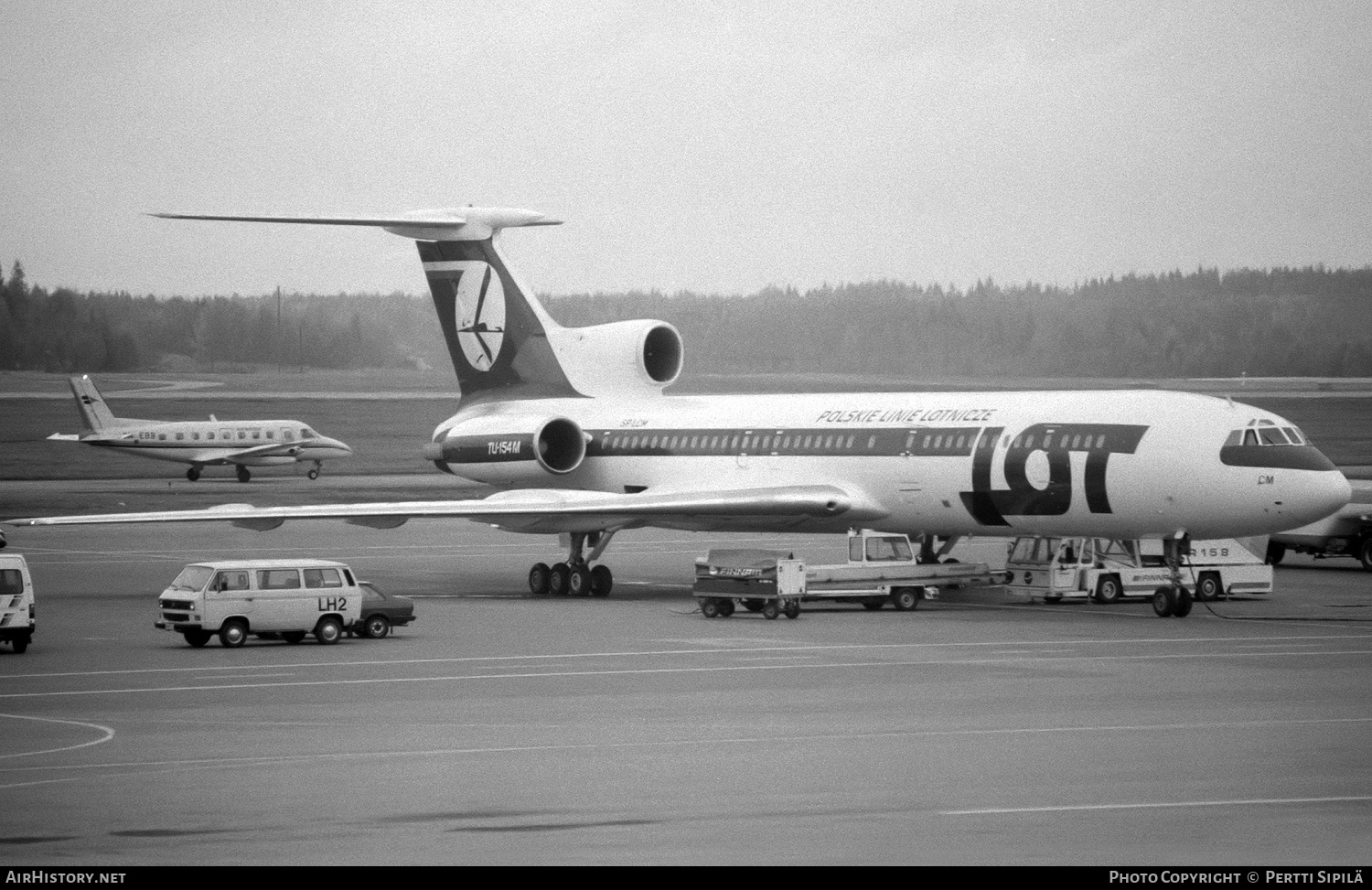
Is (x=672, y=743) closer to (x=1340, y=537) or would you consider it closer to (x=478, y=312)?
(x=478, y=312)

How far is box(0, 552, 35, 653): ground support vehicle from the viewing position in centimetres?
2886

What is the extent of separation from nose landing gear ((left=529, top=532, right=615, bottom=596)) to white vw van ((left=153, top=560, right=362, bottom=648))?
32.9 ft

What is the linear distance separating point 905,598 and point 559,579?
814cm

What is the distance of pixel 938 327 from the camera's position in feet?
210

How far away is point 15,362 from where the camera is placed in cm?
7556

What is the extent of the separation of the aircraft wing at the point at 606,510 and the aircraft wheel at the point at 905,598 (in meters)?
2.12

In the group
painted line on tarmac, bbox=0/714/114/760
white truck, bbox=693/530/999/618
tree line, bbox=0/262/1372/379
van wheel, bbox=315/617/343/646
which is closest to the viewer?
painted line on tarmac, bbox=0/714/114/760

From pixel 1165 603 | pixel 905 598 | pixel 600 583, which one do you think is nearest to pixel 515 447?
pixel 600 583

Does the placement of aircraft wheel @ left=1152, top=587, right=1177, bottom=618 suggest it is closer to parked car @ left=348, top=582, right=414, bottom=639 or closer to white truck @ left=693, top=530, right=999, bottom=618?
white truck @ left=693, top=530, right=999, bottom=618

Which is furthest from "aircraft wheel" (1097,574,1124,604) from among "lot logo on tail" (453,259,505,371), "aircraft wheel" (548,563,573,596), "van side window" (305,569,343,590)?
"lot logo on tail" (453,259,505,371)

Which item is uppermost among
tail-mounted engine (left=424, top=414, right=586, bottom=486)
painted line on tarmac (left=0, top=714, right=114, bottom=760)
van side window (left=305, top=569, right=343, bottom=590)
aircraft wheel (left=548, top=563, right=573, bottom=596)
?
tail-mounted engine (left=424, top=414, right=586, bottom=486)

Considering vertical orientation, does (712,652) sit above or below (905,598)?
below
